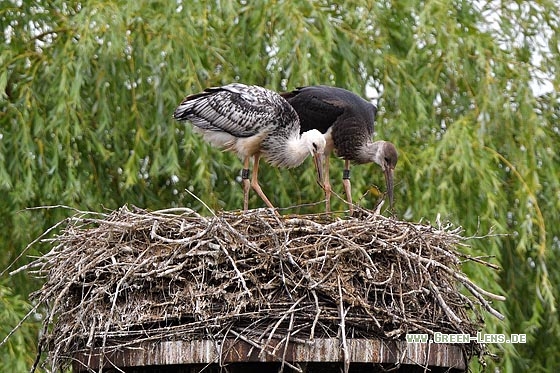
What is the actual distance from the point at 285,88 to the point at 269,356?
11.7 feet

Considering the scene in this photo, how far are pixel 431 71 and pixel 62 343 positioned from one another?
389cm

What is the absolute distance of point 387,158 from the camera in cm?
748

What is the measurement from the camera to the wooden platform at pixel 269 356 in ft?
16.4

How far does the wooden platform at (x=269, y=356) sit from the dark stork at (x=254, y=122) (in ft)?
7.37

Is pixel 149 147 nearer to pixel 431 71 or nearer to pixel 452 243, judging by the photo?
pixel 431 71

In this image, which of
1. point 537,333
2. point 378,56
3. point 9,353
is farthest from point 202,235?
point 537,333

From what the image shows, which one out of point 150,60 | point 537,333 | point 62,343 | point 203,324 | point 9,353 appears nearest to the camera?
point 203,324

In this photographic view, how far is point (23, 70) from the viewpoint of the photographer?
8.59 m

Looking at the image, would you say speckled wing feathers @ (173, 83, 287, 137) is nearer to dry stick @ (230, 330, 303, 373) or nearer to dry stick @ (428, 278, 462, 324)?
dry stick @ (428, 278, 462, 324)

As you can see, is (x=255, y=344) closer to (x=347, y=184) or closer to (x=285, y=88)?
(x=347, y=184)

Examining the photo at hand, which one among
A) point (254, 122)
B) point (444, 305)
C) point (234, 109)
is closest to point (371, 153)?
point (254, 122)

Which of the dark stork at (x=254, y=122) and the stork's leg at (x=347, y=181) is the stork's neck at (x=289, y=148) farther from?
the stork's leg at (x=347, y=181)

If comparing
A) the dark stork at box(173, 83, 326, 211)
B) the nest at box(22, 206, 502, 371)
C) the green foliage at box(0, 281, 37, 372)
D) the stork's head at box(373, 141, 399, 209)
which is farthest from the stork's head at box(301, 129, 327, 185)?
the green foliage at box(0, 281, 37, 372)

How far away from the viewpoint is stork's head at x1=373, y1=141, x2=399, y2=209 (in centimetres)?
746
